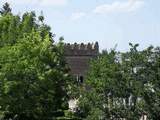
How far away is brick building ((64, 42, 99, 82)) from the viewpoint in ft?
203

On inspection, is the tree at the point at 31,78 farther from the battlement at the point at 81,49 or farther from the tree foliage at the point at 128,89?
the battlement at the point at 81,49

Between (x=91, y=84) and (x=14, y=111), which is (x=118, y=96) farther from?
(x=14, y=111)

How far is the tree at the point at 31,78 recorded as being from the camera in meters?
31.9

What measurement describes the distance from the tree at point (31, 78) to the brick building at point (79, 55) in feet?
82.9

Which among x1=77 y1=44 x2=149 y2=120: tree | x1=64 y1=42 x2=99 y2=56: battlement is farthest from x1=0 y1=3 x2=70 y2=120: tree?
x1=64 y1=42 x2=99 y2=56: battlement

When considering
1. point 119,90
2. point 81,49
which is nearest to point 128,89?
point 119,90

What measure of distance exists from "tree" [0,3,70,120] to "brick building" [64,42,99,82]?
25.3 m

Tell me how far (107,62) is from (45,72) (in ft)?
15.4

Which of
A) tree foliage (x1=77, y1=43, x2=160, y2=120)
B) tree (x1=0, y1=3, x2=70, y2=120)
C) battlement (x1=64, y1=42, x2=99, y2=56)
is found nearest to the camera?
tree foliage (x1=77, y1=43, x2=160, y2=120)

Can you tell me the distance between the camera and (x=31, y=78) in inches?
1293

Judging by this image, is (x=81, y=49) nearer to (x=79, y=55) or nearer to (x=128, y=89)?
(x=79, y=55)

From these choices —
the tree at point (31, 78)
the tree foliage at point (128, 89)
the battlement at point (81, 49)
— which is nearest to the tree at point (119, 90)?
the tree foliage at point (128, 89)

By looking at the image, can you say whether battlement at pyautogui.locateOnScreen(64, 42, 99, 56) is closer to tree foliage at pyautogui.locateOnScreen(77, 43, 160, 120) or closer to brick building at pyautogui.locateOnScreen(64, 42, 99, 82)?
brick building at pyautogui.locateOnScreen(64, 42, 99, 82)

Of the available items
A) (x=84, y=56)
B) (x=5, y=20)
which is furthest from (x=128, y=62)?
(x=84, y=56)
